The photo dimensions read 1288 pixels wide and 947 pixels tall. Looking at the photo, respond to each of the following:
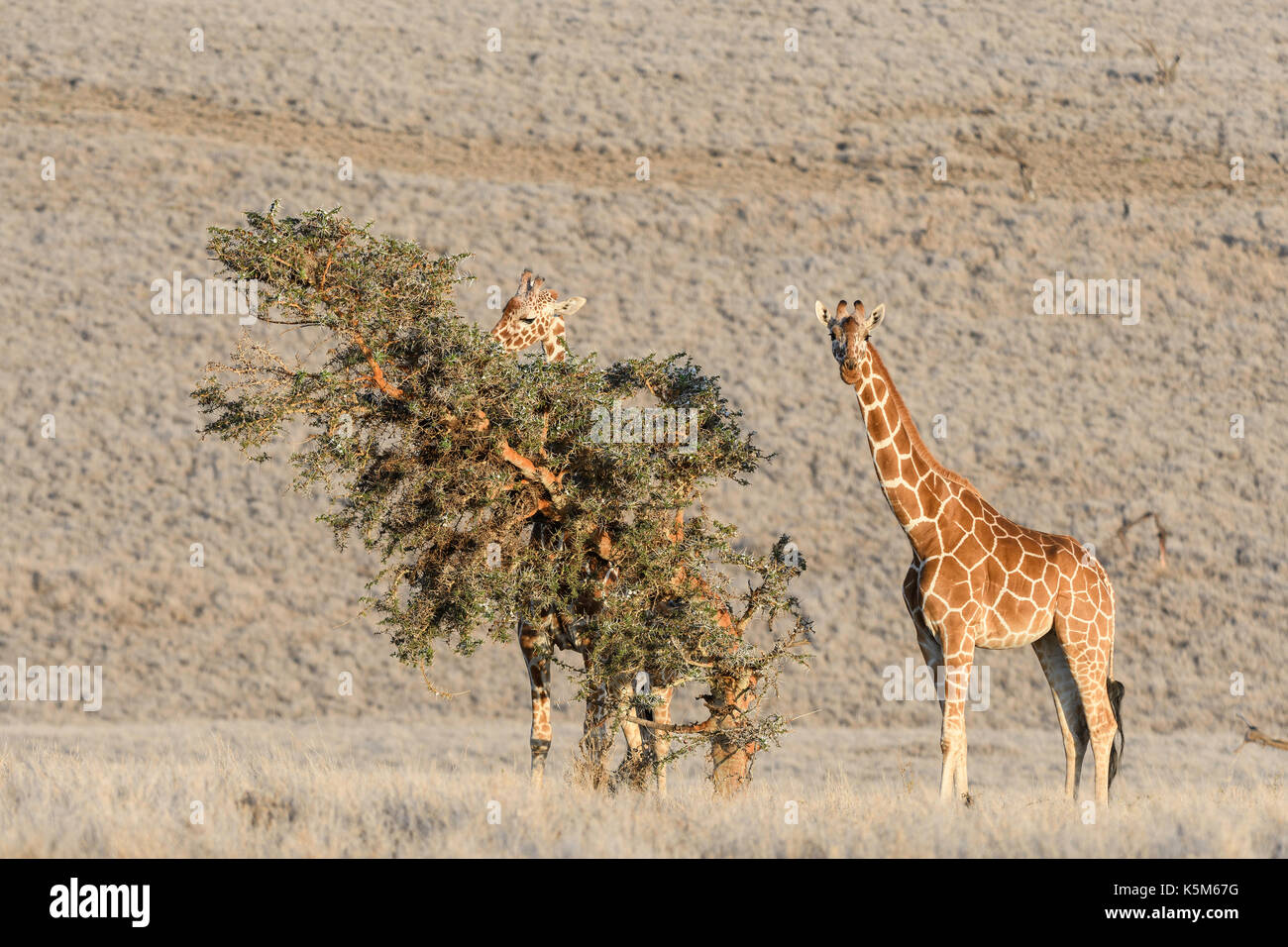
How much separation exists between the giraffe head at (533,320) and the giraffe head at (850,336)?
112 inches

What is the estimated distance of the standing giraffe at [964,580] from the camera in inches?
483

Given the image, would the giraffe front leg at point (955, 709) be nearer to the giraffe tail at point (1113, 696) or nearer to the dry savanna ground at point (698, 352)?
the dry savanna ground at point (698, 352)

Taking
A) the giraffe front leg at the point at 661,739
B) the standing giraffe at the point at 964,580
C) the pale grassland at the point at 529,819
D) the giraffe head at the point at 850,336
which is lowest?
the pale grassland at the point at 529,819

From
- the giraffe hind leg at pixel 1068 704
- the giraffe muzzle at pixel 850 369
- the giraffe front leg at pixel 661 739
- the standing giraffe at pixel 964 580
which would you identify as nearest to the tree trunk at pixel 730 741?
the giraffe front leg at pixel 661 739

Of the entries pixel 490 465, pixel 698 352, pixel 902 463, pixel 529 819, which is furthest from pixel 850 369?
pixel 698 352

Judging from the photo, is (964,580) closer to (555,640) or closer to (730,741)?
(730,741)

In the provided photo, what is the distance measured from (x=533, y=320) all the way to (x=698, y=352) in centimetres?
2209

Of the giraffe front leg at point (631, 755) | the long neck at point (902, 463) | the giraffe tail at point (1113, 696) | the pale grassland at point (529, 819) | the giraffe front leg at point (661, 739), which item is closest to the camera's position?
the pale grassland at point (529, 819)

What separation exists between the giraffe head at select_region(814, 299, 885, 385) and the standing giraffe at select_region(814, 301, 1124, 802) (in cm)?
1

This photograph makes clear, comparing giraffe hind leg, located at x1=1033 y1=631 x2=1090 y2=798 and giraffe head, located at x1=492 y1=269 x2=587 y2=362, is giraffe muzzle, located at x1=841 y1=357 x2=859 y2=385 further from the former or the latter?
giraffe hind leg, located at x1=1033 y1=631 x2=1090 y2=798

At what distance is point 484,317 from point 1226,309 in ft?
66.9

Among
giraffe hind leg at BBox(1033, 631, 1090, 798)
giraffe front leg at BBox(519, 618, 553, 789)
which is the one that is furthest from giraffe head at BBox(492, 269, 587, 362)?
giraffe hind leg at BBox(1033, 631, 1090, 798)

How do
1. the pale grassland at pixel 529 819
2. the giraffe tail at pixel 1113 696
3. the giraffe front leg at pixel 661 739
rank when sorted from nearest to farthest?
the pale grassland at pixel 529 819
the giraffe front leg at pixel 661 739
the giraffe tail at pixel 1113 696

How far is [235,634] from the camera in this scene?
2834 cm
